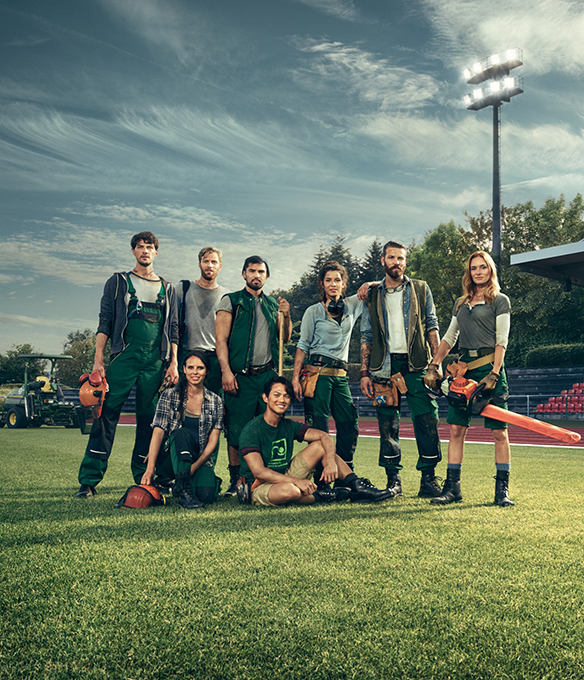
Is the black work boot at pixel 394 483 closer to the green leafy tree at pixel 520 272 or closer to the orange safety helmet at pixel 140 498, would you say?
the orange safety helmet at pixel 140 498

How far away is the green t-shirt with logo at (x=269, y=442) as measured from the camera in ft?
14.2

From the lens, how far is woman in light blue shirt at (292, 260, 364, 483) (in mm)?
4773

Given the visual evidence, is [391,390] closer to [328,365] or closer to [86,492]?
[328,365]

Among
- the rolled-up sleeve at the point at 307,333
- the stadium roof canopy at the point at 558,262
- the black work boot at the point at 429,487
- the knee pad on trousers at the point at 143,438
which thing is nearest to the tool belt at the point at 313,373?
the rolled-up sleeve at the point at 307,333

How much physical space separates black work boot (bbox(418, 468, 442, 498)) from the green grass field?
0.43 metres

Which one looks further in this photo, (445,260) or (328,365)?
(445,260)

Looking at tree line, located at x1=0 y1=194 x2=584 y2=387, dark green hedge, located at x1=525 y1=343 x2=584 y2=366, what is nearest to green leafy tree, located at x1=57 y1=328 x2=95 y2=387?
tree line, located at x1=0 y1=194 x2=584 y2=387

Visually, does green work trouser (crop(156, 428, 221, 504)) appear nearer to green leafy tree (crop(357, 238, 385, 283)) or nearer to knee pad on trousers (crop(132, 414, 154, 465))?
knee pad on trousers (crop(132, 414, 154, 465))

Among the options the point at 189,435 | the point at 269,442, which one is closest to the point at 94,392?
the point at 189,435

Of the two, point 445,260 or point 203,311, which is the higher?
point 445,260

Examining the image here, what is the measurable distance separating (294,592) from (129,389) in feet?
9.76

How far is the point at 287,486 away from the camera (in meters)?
4.13

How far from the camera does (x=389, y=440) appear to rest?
4.81 meters

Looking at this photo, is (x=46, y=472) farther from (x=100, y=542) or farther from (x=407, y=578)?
(x=407, y=578)
